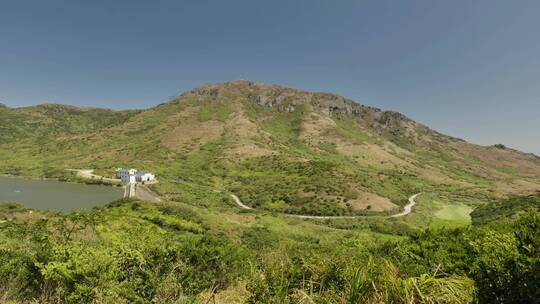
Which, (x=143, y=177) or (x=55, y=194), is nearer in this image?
(x=55, y=194)

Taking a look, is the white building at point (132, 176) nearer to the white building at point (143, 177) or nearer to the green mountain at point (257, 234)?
the white building at point (143, 177)

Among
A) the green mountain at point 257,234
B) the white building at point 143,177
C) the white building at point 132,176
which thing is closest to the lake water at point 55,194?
the white building at point 132,176

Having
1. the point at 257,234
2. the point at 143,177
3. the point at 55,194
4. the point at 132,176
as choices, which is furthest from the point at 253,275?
the point at 143,177

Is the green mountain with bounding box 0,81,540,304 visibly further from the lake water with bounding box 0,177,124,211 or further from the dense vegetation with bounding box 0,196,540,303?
the lake water with bounding box 0,177,124,211

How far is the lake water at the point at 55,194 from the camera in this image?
3101 inches

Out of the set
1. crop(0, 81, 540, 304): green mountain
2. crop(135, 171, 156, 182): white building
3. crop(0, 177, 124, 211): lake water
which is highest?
crop(0, 81, 540, 304): green mountain

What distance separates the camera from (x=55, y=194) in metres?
90.4

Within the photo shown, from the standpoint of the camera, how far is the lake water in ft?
258

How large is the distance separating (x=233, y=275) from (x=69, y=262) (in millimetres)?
5510

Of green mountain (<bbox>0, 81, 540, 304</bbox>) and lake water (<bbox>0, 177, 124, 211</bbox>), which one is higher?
green mountain (<bbox>0, 81, 540, 304</bbox>)

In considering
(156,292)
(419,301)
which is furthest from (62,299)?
(419,301)

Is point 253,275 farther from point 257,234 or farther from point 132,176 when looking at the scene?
point 132,176

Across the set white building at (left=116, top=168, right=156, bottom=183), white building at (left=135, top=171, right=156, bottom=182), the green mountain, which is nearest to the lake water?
white building at (left=116, top=168, right=156, bottom=183)

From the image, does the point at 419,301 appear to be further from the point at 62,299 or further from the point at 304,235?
the point at 304,235
